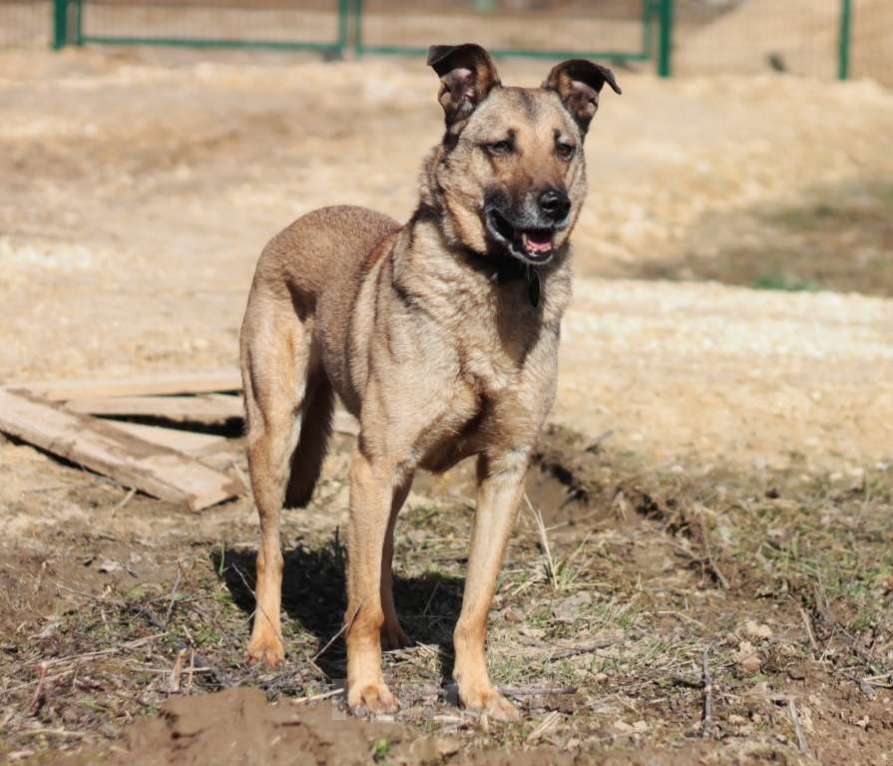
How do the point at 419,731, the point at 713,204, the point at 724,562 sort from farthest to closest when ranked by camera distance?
the point at 713,204 < the point at 724,562 < the point at 419,731

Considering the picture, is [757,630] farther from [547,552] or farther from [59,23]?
[59,23]

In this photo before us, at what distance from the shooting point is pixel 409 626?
595 cm

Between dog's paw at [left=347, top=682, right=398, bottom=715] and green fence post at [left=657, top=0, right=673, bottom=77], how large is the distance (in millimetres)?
18225

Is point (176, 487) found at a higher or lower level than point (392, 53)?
lower

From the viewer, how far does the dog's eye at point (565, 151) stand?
5.07m

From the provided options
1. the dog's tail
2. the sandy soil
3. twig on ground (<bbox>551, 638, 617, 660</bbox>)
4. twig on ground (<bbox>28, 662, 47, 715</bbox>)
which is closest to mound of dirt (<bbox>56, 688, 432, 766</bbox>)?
twig on ground (<bbox>28, 662, 47, 715</bbox>)

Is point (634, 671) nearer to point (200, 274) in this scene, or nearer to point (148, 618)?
point (148, 618)

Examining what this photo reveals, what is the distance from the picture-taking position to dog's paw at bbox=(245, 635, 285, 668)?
17.8ft

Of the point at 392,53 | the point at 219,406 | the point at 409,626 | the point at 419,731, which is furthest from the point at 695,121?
the point at 419,731

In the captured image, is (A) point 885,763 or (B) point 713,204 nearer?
(A) point 885,763

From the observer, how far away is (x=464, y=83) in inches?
204

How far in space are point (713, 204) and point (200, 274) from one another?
674 centimetres

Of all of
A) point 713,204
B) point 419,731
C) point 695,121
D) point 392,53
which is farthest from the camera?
point 392,53

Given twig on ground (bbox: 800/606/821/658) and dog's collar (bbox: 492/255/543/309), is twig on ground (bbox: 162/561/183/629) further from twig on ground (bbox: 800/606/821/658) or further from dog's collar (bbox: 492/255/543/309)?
twig on ground (bbox: 800/606/821/658)
